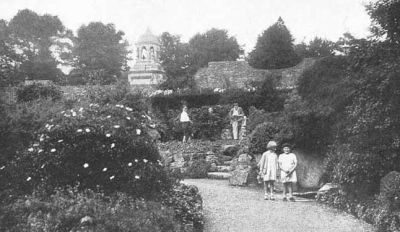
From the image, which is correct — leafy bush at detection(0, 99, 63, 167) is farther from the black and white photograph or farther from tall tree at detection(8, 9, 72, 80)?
tall tree at detection(8, 9, 72, 80)

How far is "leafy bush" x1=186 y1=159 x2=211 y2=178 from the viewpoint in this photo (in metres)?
14.4

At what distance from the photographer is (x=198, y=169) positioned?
1449cm

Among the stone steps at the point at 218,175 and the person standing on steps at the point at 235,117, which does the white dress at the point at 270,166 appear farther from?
the person standing on steps at the point at 235,117

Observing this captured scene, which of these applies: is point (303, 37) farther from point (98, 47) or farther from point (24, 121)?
point (24, 121)

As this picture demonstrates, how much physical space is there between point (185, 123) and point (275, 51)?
20112mm

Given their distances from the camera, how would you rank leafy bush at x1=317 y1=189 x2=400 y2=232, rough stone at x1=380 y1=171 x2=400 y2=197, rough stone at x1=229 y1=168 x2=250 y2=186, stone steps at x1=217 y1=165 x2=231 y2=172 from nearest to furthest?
leafy bush at x1=317 y1=189 x2=400 y2=232, rough stone at x1=380 y1=171 x2=400 y2=197, rough stone at x1=229 y1=168 x2=250 y2=186, stone steps at x1=217 y1=165 x2=231 y2=172

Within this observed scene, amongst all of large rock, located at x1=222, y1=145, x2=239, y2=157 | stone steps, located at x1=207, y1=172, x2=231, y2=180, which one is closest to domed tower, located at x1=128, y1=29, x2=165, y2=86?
large rock, located at x1=222, y1=145, x2=239, y2=157

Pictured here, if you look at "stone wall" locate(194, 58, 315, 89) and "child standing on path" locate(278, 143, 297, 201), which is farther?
"stone wall" locate(194, 58, 315, 89)

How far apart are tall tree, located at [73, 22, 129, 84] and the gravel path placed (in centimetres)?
3750

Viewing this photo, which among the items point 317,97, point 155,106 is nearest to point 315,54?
point 155,106

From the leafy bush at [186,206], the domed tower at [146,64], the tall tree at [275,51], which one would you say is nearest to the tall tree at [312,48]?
the tall tree at [275,51]

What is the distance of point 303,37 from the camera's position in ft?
158

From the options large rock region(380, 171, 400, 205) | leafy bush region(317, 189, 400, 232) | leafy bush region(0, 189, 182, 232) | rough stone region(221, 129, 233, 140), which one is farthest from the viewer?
rough stone region(221, 129, 233, 140)

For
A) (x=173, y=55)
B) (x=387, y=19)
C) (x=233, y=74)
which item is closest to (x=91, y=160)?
(x=387, y=19)
